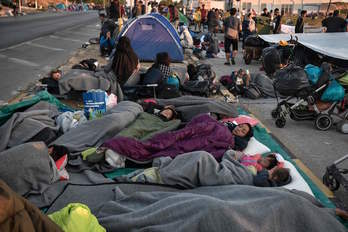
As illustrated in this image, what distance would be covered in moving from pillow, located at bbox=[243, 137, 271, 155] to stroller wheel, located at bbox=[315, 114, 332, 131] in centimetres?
181

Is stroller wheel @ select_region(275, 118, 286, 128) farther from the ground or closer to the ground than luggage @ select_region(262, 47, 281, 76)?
closer to the ground

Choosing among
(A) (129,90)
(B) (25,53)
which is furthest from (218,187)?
(B) (25,53)

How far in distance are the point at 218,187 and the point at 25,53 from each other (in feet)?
37.5

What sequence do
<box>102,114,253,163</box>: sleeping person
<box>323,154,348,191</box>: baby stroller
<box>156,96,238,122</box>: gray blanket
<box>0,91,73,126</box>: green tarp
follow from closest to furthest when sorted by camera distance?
1. <box>323,154,348,191</box>: baby stroller
2. <box>102,114,253,163</box>: sleeping person
3. <box>0,91,73,126</box>: green tarp
4. <box>156,96,238,122</box>: gray blanket

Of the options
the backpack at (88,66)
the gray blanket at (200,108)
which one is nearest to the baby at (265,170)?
the gray blanket at (200,108)

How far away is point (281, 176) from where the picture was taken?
3650 millimetres

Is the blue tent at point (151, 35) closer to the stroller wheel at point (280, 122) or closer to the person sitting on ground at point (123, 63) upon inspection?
the person sitting on ground at point (123, 63)

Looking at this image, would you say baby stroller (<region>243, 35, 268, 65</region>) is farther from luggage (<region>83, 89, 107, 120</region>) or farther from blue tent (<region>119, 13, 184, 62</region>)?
luggage (<region>83, 89, 107, 120</region>)

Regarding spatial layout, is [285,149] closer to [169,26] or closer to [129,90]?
[129,90]

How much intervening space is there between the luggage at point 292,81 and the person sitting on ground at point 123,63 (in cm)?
285

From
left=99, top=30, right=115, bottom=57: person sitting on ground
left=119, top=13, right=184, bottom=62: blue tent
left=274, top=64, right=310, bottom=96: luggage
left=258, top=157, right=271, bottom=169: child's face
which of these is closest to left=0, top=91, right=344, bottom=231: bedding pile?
left=258, top=157, right=271, bottom=169: child's face

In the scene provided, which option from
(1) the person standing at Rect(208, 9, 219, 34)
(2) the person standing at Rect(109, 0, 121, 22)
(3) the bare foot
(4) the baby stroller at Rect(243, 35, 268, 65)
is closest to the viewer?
(3) the bare foot

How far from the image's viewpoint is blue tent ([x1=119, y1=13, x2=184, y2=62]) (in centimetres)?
1112

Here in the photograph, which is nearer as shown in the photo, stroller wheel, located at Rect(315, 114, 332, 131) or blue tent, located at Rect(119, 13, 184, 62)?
stroller wheel, located at Rect(315, 114, 332, 131)
